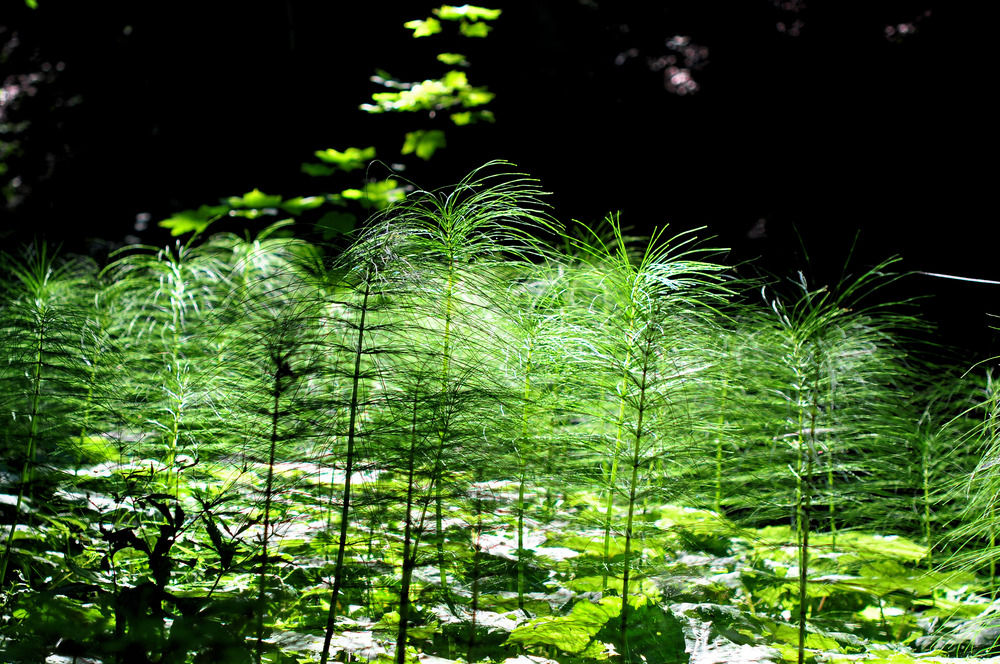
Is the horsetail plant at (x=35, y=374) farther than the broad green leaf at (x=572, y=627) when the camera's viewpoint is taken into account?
Yes

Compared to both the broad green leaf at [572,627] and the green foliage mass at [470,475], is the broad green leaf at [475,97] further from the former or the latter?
the broad green leaf at [572,627]

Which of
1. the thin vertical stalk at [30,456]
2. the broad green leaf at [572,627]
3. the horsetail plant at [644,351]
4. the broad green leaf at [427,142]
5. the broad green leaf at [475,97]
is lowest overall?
the broad green leaf at [572,627]

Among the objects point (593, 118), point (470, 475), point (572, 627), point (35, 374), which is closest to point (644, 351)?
point (470, 475)

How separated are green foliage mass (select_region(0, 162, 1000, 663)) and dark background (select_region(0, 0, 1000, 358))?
1.92 meters

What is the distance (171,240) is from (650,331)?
18.1ft

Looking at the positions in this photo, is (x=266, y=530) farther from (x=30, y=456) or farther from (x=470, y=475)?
(x=30, y=456)

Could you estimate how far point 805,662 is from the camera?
83.4 inches

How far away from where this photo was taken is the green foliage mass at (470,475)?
1955mm

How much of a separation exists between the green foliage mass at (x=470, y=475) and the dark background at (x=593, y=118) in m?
1.92

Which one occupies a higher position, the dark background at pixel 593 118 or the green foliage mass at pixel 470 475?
the dark background at pixel 593 118

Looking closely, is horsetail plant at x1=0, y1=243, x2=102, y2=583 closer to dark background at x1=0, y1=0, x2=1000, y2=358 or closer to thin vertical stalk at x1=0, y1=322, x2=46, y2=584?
thin vertical stalk at x1=0, y1=322, x2=46, y2=584

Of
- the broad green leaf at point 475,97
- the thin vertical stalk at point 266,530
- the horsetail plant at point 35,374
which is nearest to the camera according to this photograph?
the thin vertical stalk at point 266,530

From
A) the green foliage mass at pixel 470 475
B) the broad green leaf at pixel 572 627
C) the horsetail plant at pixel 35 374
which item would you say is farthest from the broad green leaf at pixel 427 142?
the broad green leaf at pixel 572 627

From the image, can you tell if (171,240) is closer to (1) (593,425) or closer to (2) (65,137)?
(2) (65,137)
